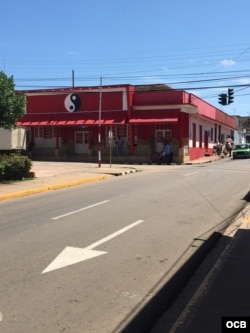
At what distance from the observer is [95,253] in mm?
7969

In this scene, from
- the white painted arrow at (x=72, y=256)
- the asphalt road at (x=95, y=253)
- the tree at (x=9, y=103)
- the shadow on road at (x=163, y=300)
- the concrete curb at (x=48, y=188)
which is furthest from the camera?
the tree at (x=9, y=103)

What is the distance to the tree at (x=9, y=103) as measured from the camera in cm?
2098

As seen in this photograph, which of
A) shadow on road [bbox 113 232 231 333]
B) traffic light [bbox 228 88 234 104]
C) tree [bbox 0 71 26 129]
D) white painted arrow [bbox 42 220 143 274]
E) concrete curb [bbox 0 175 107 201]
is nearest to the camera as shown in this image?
shadow on road [bbox 113 232 231 333]

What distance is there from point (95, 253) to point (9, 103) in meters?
14.4

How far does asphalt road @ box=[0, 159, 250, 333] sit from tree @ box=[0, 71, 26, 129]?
269 inches

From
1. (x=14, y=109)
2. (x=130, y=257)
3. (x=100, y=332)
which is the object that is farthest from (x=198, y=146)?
(x=100, y=332)

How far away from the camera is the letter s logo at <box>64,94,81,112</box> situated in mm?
43688

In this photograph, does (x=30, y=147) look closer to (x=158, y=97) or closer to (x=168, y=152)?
(x=158, y=97)

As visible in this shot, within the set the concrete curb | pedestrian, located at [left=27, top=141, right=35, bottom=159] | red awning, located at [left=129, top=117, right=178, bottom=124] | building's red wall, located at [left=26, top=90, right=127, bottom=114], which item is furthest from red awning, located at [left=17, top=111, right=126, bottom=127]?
the concrete curb

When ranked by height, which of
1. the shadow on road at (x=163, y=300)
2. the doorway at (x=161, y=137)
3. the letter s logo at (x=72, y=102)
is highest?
the letter s logo at (x=72, y=102)

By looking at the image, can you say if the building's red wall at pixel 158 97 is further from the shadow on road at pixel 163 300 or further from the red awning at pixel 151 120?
the shadow on road at pixel 163 300

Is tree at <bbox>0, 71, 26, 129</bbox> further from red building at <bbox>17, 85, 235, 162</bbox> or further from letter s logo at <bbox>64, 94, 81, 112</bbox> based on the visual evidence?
letter s logo at <bbox>64, 94, 81, 112</bbox>

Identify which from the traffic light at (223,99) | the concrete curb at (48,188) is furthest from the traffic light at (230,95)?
the concrete curb at (48,188)

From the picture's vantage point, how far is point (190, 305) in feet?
18.6
